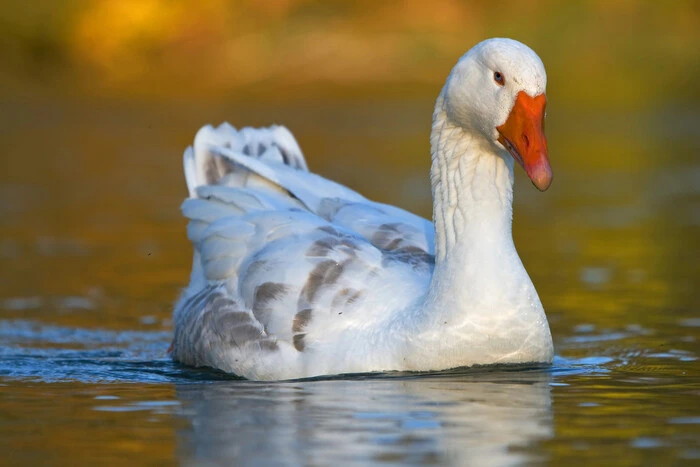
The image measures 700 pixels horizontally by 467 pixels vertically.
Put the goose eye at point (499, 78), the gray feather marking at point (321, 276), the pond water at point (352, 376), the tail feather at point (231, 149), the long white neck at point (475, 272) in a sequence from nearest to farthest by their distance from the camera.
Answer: the pond water at point (352, 376)
the goose eye at point (499, 78)
the long white neck at point (475, 272)
the gray feather marking at point (321, 276)
the tail feather at point (231, 149)

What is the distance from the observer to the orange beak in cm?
720

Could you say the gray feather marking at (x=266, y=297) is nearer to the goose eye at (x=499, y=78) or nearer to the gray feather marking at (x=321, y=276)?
the gray feather marking at (x=321, y=276)

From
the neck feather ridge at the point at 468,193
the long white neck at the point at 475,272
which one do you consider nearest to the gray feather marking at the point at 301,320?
the long white neck at the point at 475,272

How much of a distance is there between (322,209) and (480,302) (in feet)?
7.32

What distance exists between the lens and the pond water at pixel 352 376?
19.7ft

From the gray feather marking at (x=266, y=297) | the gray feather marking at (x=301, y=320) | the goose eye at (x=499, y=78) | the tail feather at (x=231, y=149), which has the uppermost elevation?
the tail feather at (x=231, y=149)

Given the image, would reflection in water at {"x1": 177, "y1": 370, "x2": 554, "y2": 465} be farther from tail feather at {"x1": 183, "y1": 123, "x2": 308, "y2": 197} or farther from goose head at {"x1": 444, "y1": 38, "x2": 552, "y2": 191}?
tail feather at {"x1": 183, "y1": 123, "x2": 308, "y2": 197}

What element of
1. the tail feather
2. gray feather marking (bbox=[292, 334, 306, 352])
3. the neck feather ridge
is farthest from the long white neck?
the tail feather

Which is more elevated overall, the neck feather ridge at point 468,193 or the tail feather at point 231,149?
the tail feather at point 231,149

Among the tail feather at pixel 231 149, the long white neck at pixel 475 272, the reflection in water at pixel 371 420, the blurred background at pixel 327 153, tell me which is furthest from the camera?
the tail feather at pixel 231 149

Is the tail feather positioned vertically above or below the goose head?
above

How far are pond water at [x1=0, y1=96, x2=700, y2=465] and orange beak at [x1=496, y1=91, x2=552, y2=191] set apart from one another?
1217mm

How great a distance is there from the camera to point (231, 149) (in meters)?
10.5

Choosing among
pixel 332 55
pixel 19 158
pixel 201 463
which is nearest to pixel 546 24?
pixel 332 55
